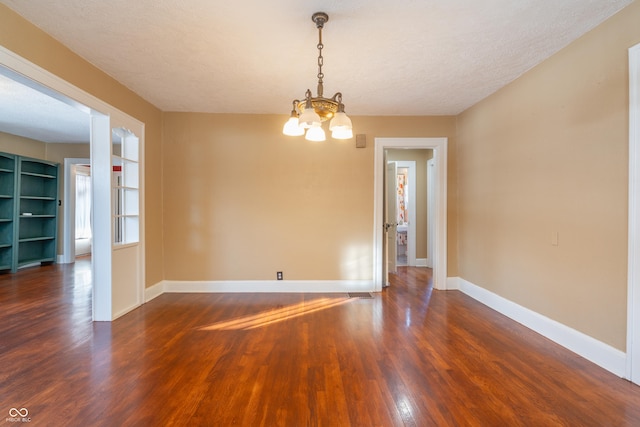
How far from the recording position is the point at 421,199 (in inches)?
252

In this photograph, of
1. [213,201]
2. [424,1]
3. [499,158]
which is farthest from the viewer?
[213,201]

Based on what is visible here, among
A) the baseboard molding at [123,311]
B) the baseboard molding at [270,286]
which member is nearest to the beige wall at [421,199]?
the baseboard molding at [270,286]

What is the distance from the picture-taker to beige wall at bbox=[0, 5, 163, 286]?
218 cm

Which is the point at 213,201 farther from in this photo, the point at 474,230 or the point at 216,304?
the point at 474,230

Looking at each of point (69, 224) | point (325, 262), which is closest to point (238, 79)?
point (325, 262)

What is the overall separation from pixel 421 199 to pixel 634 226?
14.4ft

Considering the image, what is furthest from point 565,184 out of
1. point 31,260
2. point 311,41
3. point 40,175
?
point 31,260

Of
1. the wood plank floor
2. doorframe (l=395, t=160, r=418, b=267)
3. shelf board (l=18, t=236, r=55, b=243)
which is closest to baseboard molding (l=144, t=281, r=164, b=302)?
the wood plank floor

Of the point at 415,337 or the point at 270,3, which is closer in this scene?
the point at 270,3

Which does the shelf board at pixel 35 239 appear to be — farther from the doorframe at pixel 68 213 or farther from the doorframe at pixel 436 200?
the doorframe at pixel 436 200

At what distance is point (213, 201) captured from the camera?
4.31 metres

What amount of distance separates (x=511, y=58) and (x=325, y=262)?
326cm

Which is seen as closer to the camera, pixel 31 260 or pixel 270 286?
pixel 270 286

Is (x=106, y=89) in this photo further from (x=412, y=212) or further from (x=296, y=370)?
(x=412, y=212)
